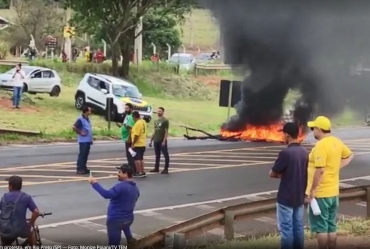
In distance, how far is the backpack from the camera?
7836mm

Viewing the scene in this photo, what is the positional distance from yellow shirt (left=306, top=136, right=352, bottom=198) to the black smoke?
17059 millimetres

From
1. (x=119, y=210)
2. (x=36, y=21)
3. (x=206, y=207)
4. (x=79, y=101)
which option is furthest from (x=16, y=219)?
(x=36, y=21)

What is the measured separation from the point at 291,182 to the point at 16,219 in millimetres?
2939

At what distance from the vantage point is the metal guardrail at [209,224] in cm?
802

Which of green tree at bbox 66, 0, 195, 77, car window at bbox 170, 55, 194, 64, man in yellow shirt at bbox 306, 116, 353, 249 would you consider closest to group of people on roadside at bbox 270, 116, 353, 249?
man in yellow shirt at bbox 306, 116, 353, 249

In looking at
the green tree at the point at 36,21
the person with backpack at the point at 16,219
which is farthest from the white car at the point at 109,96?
the green tree at the point at 36,21

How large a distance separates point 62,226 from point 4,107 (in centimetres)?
1934

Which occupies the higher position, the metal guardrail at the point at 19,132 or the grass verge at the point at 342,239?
the grass verge at the point at 342,239

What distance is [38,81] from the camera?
34094 mm

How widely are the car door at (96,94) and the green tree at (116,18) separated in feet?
24.1

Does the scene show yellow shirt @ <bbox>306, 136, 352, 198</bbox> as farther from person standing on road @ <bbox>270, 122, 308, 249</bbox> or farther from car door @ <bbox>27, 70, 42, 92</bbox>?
car door @ <bbox>27, 70, 42, 92</bbox>

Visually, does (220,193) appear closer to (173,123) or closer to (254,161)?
(254,161)

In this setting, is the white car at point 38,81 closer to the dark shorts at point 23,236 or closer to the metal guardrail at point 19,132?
the metal guardrail at point 19,132

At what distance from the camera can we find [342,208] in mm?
12516
